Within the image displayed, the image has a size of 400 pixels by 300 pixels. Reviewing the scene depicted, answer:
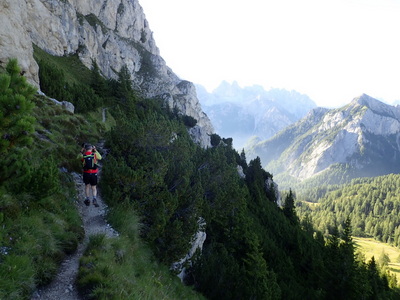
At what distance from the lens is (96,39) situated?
82.9 meters

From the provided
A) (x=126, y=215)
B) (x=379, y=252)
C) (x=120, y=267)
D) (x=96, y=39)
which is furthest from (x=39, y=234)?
(x=379, y=252)

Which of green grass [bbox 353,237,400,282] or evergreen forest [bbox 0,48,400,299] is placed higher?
green grass [bbox 353,237,400,282]

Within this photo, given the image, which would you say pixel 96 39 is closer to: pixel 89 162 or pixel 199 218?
pixel 199 218

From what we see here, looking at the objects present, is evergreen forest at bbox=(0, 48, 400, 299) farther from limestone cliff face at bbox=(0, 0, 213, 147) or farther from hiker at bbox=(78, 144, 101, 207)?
limestone cliff face at bbox=(0, 0, 213, 147)

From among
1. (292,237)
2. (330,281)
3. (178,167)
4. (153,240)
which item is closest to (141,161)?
(178,167)

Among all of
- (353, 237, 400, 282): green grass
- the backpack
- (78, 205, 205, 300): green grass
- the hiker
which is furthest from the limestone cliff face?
(353, 237, 400, 282): green grass

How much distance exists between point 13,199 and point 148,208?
8029 millimetres

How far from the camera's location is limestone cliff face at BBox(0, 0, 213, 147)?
28609 millimetres

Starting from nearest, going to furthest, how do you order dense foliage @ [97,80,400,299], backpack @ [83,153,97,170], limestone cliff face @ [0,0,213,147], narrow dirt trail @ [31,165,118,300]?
narrow dirt trail @ [31,165,118,300] < backpack @ [83,153,97,170] < dense foliage @ [97,80,400,299] < limestone cliff face @ [0,0,213,147]

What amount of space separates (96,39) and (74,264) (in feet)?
306

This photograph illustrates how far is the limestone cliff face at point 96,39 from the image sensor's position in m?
28.6

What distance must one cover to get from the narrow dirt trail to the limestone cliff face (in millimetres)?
24593

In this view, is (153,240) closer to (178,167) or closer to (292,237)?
(178,167)

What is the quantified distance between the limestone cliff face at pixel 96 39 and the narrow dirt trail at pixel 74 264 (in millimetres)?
24593
